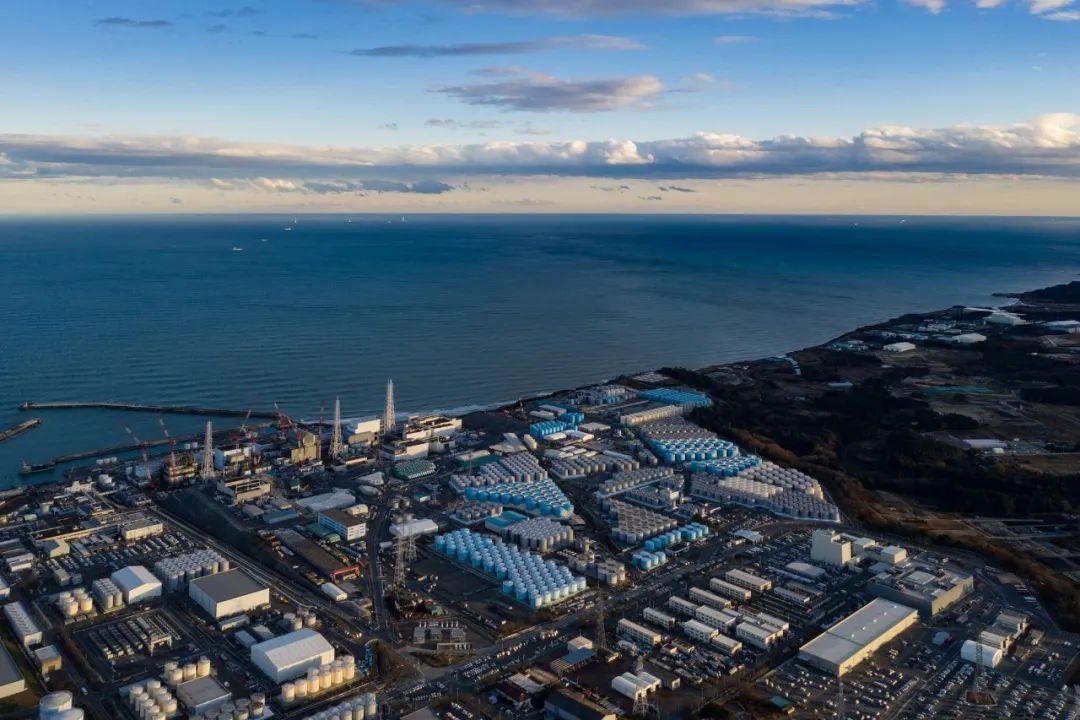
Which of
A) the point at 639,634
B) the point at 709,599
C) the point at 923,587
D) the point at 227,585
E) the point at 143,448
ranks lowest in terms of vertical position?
the point at 143,448

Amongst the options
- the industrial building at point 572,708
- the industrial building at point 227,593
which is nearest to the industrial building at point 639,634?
the industrial building at point 572,708

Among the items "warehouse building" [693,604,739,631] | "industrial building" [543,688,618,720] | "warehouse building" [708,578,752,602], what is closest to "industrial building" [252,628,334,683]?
"industrial building" [543,688,618,720]

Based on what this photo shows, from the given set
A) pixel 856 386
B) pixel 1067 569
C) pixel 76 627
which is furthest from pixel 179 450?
pixel 856 386

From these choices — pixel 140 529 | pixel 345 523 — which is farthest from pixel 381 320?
pixel 345 523

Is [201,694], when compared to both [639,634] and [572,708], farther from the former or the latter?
[639,634]

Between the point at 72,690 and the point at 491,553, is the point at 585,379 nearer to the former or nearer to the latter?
the point at 491,553

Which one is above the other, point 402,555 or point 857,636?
point 857,636
